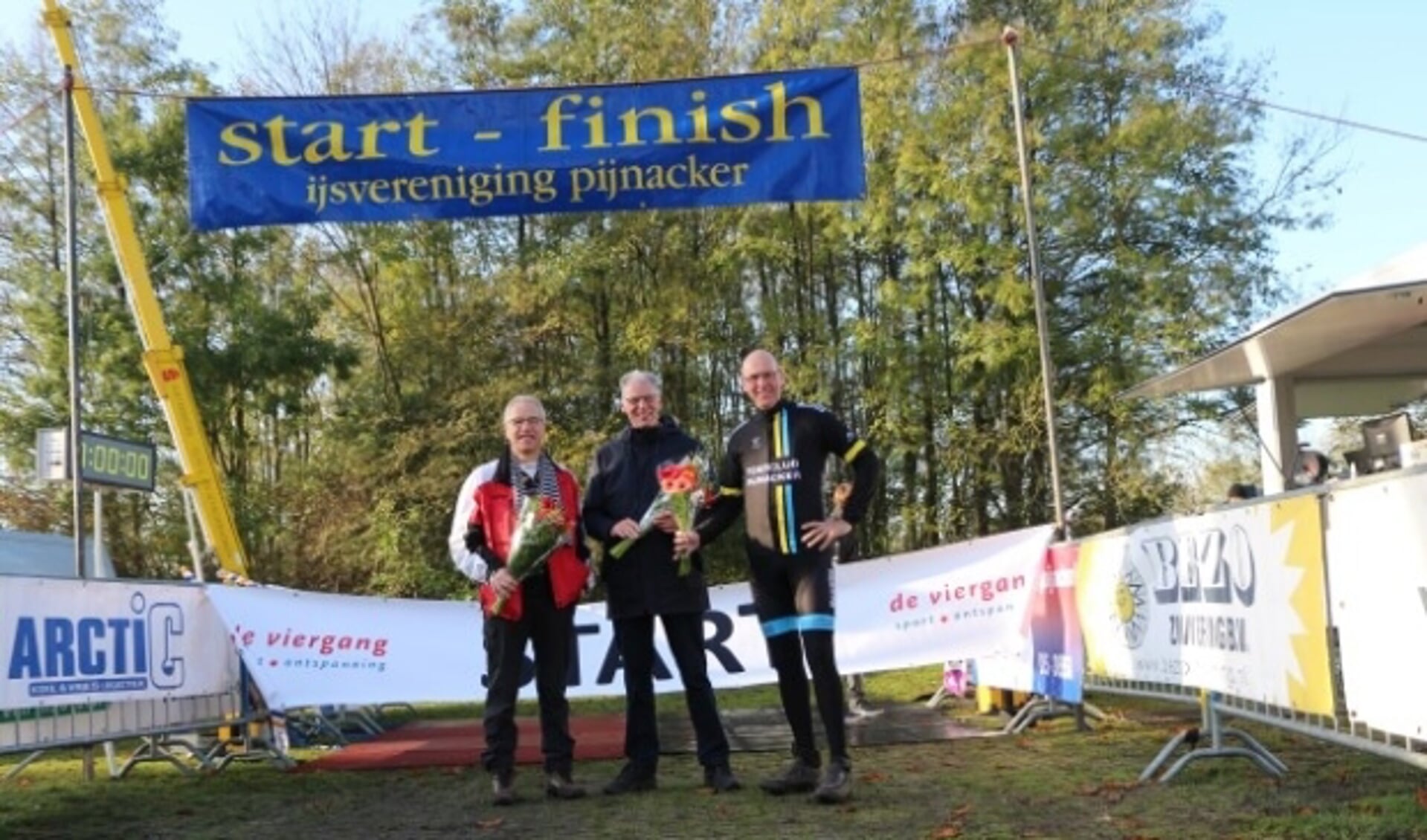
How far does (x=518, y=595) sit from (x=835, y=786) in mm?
1637

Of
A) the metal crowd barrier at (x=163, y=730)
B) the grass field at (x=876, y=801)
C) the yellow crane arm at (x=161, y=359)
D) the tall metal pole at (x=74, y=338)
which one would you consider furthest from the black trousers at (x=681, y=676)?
the yellow crane arm at (x=161, y=359)

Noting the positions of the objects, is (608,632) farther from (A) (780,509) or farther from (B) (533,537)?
(A) (780,509)

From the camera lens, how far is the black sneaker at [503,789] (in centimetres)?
594

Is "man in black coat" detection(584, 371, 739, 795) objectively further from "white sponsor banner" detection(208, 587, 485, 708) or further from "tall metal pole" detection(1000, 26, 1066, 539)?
"tall metal pole" detection(1000, 26, 1066, 539)

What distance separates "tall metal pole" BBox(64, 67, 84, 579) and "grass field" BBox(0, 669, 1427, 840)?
5.33 ft

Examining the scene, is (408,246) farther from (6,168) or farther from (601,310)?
(6,168)

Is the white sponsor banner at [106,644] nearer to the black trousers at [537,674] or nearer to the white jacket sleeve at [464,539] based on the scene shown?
the white jacket sleeve at [464,539]

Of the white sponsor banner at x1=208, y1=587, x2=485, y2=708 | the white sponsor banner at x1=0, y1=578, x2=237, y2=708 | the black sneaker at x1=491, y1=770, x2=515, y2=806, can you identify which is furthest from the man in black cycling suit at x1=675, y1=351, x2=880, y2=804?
the white sponsor banner at x1=0, y1=578, x2=237, y2=708

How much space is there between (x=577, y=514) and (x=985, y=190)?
61.6 feet

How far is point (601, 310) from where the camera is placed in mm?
26562

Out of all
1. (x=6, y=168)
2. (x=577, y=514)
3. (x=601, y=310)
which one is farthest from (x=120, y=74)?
(x=577, y=514)

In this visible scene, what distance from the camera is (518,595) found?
5973 millimetres

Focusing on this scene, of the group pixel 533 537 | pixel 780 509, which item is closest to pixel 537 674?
pixel 533 537

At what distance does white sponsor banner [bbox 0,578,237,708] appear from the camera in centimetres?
622
